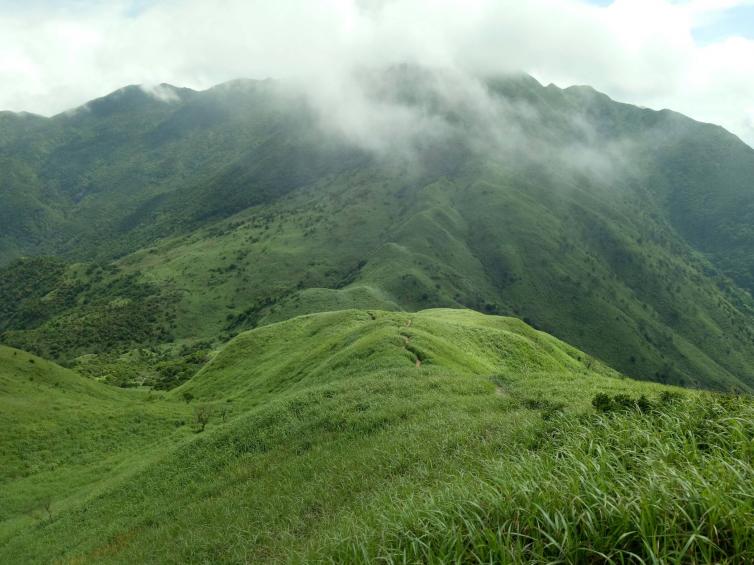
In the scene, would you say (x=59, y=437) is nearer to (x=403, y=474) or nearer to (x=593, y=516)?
(x=403, y=474)

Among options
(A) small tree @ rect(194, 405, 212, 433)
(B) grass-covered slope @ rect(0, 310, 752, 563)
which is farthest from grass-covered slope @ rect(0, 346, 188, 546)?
(A) small tree @ rect(194, 405, 212, 433)

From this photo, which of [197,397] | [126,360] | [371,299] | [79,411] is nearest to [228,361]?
[197,397]

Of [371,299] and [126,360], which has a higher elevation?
[371,299]

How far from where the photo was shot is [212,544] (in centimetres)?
1588

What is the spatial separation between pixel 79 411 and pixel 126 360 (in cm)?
13934

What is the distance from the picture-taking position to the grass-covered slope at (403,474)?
23.2ft

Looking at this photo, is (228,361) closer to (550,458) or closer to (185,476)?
(185,476)

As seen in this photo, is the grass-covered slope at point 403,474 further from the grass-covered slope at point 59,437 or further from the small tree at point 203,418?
the small tree at point 203,418

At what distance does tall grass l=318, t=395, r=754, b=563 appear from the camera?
6359mm

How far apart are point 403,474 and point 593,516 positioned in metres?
9.56

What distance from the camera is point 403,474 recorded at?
51.7ft

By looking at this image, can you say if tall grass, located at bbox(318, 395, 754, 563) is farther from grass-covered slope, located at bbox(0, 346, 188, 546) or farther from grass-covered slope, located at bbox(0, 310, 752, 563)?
grass-covered slope, located at bbox(0, 346, 188, 546)

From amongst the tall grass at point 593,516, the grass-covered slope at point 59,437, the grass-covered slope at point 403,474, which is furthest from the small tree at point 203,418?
the tall grass at point 593,516

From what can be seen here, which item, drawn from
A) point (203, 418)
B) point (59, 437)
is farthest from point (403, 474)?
point (59, 437)
